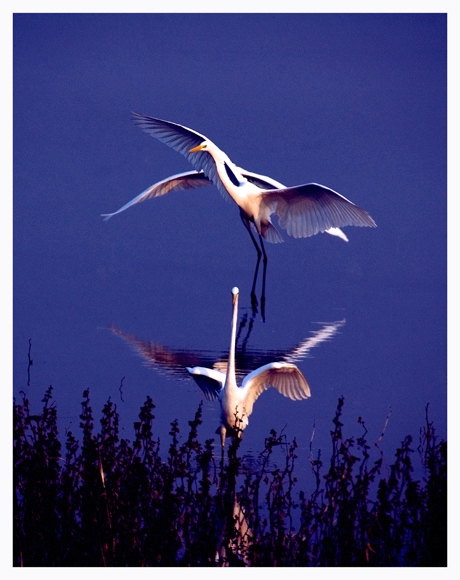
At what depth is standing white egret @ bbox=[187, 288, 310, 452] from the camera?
3.96m

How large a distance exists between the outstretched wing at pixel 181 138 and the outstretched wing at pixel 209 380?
289 centimetres

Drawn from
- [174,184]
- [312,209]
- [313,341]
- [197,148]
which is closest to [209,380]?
[313,341]

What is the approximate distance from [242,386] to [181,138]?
3.48 meters

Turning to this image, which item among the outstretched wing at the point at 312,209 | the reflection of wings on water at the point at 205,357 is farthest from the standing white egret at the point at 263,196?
the reflection of wings on water at the point at 205,357

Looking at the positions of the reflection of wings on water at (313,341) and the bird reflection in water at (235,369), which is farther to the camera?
the reflection of wings on water at (313,341)

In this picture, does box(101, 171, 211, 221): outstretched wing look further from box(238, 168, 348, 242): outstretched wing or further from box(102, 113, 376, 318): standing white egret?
box(238, 168, 348, 242): outstretched wing

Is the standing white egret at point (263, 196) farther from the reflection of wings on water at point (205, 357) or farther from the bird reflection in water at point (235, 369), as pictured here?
the reflection of wings on water at point (205, 357)

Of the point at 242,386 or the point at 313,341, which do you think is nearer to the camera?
the point at 242,386

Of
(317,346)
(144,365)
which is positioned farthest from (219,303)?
(144,365)

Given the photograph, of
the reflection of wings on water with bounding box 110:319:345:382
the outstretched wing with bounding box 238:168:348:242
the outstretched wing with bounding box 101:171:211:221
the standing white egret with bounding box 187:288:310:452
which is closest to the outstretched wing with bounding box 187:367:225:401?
the standing white egret with bounding box 187:288:310:452

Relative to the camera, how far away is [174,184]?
27.7 ft

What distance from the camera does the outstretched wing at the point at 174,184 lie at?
809 cm

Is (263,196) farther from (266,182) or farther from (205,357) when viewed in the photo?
(205,357)

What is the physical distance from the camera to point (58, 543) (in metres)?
2.88
